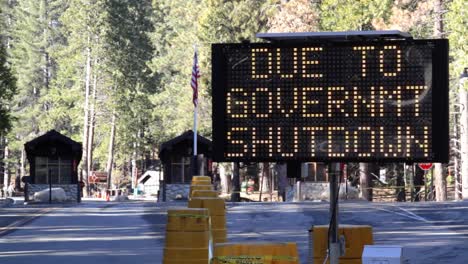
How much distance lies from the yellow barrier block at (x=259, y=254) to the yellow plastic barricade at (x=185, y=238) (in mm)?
4302

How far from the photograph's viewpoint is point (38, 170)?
60281mm

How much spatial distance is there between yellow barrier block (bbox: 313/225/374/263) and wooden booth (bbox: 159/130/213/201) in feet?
148

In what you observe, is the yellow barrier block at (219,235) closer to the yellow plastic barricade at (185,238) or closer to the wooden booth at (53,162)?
the yellow plastic barricade at (185,238)

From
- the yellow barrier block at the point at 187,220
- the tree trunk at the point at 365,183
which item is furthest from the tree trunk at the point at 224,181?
the yellow barrier block at the point at 187,220

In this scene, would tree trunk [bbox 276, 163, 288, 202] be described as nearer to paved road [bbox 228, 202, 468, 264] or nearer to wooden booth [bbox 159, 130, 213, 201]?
wooden booth [bbox 159, 130, 213, 201]

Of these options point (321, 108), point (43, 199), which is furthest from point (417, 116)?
point (43, 199)

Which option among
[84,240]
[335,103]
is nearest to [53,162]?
[84,240]

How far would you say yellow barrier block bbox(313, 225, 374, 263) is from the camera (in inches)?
615

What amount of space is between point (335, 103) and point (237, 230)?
1567 centimetres

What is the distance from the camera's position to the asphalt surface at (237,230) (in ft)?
74.0

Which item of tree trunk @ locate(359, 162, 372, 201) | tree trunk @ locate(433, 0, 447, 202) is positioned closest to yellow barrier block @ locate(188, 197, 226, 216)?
tree trunk @ locate(433, 0, 447, 202)

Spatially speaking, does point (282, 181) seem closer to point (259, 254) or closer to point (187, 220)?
point (187, 220)

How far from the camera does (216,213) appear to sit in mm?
21859

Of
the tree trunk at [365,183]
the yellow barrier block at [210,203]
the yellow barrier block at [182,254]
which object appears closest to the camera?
the yellow barrier block at [182,254]
